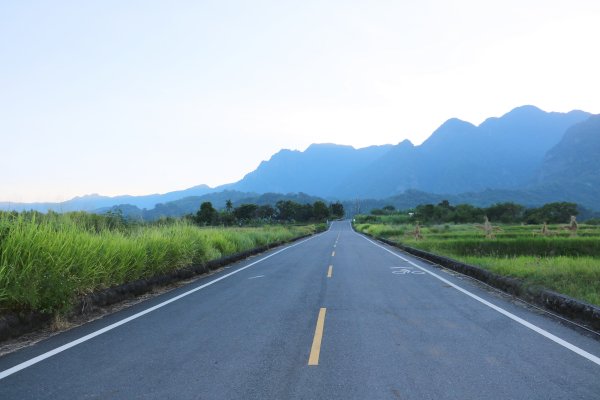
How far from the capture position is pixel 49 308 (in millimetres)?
6477

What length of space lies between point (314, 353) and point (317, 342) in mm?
461

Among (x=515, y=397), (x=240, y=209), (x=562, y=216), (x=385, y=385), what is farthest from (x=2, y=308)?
(x=240, y=209)

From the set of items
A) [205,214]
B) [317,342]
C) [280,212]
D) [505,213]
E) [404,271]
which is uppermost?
[205,214]

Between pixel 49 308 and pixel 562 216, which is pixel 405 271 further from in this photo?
pixel 562 216

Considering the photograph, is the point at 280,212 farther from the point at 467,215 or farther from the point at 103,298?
the point at 103,298

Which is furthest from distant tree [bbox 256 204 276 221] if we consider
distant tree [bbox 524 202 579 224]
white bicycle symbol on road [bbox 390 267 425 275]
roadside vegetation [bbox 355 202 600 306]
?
white bicycle symbol on road [bbox 390 267 425 275]

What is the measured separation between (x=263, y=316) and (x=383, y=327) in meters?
2.07

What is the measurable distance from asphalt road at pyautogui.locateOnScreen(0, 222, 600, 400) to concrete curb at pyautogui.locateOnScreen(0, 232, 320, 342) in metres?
0.55

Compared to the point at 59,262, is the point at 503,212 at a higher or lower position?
lower

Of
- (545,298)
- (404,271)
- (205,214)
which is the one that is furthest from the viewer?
(205,214)

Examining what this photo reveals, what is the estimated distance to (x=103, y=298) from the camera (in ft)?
26.5

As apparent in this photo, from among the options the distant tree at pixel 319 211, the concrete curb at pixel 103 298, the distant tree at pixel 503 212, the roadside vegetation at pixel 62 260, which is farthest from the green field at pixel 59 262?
the distant tree at pixel 319 211

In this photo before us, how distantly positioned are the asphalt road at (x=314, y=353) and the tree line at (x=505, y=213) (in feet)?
316

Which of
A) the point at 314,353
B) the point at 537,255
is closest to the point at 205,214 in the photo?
the point at 537,255
